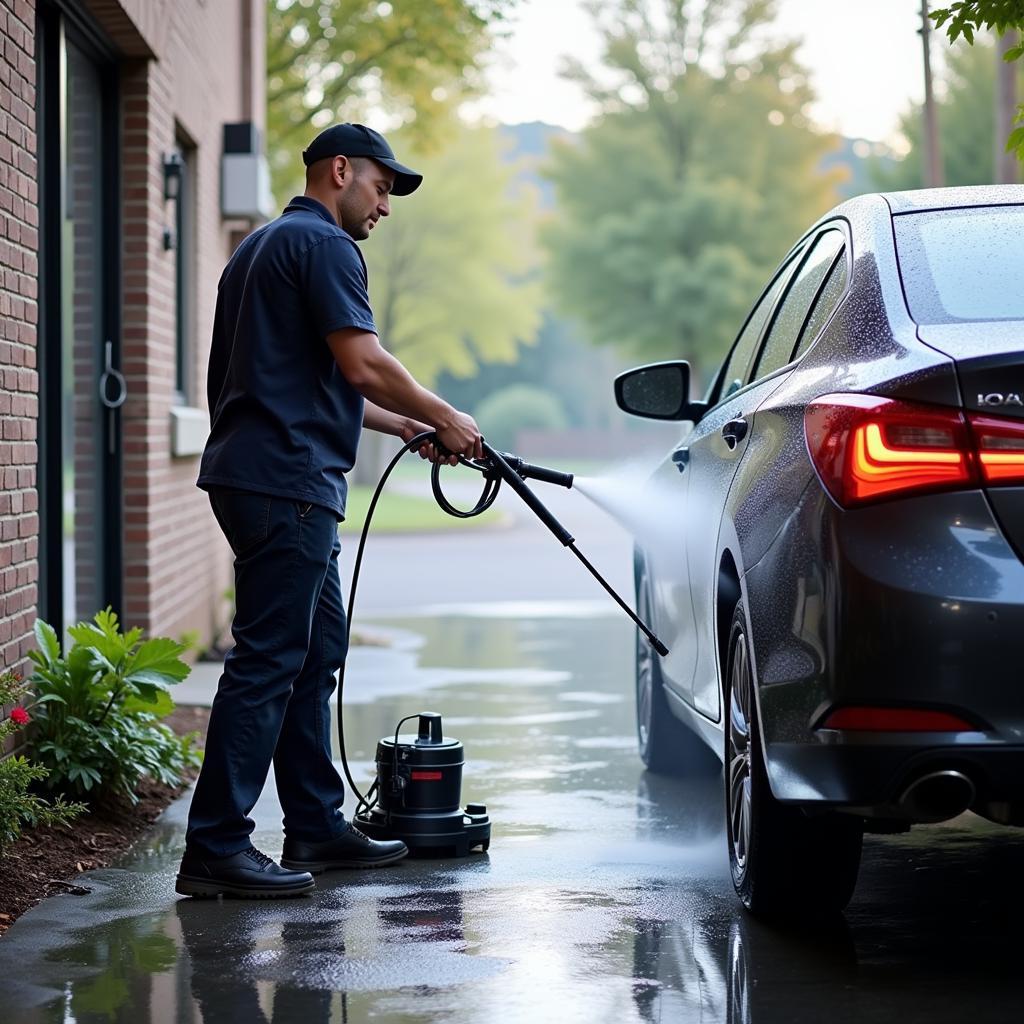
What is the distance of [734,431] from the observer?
4.78 meters

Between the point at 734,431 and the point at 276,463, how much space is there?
49.8 inches

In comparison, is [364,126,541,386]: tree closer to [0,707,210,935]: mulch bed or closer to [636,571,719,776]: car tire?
[636,571,719,776]: car tire

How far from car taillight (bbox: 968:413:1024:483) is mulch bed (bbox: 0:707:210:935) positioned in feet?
9.08

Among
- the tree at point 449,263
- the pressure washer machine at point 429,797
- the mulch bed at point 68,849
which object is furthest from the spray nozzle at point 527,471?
the tree at point 449,263

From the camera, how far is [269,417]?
5008 millimetres

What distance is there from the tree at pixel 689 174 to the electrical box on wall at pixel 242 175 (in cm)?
2795

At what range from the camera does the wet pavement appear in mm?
3938

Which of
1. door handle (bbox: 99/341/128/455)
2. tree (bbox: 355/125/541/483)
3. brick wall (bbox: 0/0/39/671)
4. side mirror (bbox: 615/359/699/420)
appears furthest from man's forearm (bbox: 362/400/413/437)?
tree (bbox: 355/125/541/483)

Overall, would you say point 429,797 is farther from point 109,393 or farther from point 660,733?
point 109,393

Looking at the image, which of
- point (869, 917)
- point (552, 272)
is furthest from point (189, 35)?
point (552, 272)

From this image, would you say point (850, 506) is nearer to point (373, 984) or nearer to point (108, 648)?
point (373, 984)

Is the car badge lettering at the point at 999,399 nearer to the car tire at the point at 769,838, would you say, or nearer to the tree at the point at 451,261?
the car tire at the point at 769,838

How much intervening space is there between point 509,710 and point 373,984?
481 cm

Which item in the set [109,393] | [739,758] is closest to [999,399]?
[739,758]
